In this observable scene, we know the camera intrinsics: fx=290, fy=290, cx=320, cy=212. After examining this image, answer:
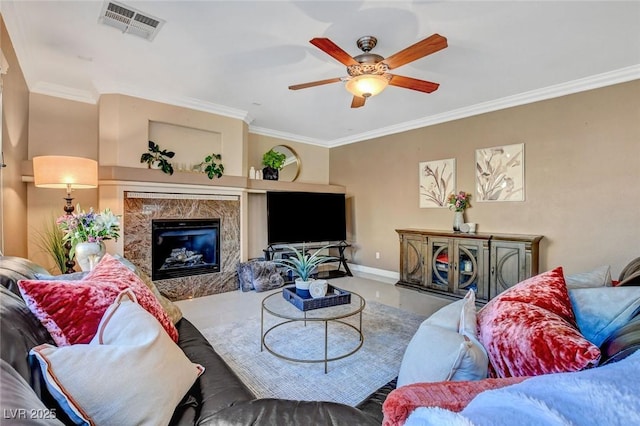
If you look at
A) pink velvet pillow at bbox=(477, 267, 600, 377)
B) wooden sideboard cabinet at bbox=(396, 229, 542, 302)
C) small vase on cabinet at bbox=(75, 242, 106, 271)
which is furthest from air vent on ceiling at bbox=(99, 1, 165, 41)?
wooden sideboard cabinet at bbox=(396, 229, 542, 302)

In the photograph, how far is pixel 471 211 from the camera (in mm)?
4391

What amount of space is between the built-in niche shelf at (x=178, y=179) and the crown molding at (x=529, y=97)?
7.38ft

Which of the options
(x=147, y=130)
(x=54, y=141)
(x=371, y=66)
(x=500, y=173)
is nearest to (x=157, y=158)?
(x=147, y=130)

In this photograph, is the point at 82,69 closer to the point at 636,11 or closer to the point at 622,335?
the point at 622,335

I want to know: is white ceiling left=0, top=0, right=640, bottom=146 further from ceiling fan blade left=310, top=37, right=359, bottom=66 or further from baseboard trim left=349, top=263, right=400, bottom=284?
baseboard trim left=349, top=263, right=400, bottom=284

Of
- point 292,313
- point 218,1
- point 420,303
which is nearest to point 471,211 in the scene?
point 420,303

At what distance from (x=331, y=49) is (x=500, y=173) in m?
3.20

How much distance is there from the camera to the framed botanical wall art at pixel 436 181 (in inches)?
181

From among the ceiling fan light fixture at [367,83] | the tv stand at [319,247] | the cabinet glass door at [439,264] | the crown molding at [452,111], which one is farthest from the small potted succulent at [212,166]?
the cabinet glass door at [439,264]

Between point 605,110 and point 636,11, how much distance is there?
147 cm

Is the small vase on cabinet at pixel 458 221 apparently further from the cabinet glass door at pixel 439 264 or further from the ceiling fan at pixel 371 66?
the ceiling fan at pixel 371 66

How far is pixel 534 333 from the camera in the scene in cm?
92

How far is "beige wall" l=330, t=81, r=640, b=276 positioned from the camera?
10.6 feet

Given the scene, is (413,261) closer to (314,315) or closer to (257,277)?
(257,277)
